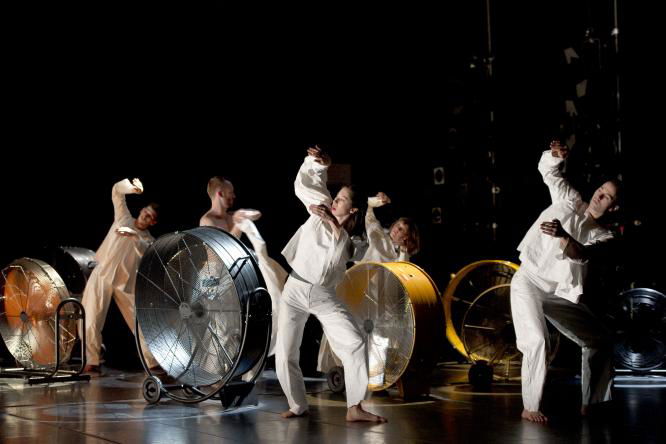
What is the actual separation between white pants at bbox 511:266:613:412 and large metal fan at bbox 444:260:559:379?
4.49 feet

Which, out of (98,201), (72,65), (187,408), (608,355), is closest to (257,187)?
(98,201)

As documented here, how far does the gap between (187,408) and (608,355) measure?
2.67 m

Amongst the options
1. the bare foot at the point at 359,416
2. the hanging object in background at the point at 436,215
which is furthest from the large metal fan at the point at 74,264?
the bare foot at the point at 359,416

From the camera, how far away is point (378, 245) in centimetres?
730

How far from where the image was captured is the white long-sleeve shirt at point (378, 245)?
7266 millimetres

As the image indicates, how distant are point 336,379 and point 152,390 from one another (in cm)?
136

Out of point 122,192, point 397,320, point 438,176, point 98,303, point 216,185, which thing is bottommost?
point 397,320

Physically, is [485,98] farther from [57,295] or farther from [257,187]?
[57,295]

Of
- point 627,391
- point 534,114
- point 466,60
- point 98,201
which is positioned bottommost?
point 627,391

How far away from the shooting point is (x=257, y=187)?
29.9 ft

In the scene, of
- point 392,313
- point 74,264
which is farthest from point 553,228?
point 74,264

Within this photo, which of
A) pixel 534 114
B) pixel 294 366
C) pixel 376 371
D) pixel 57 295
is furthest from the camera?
pixel 534 114

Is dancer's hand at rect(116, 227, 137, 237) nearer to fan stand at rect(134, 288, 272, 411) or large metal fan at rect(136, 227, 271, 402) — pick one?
large metal fan at rect(136, 227, 271, 402)

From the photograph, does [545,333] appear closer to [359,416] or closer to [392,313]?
[359,416]
